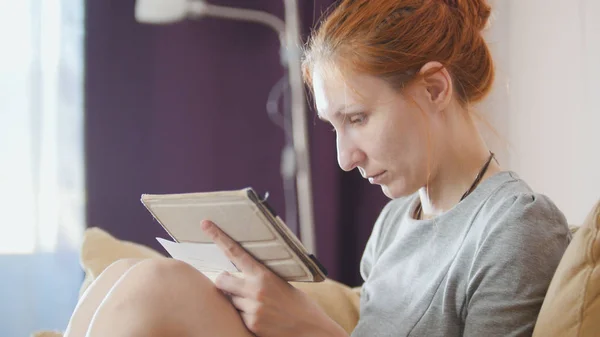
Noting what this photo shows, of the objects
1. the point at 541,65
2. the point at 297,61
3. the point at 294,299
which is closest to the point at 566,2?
the point at 541,65

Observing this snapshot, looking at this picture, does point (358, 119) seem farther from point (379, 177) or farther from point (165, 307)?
point (165, 307)

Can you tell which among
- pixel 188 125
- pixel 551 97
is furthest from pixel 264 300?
pixel 188 125

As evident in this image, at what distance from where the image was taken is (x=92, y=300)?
1074 millimetres

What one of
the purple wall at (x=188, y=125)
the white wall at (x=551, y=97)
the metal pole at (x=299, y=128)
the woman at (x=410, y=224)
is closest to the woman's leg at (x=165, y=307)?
the woman at (x=410, y=224)

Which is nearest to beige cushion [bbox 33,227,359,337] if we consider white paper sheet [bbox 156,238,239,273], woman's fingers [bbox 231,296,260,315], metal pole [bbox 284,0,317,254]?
white paper sheet [bbox 156,238,239,273]

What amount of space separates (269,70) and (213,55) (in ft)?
0.62

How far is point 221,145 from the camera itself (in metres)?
2.11

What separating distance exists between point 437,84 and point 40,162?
1.22m

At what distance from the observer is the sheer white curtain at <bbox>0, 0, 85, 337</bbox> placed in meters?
1.82

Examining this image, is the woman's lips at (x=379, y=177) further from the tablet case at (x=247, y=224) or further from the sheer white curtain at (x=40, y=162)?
the sheer white curtain at (x=40, y=162)

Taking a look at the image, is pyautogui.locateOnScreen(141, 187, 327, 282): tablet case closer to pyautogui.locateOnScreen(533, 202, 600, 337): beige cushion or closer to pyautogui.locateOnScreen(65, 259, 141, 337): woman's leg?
pyautogui.locateOnScreen(65, 259, 141, 337): woman's leg

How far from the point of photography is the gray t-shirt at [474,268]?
0.89 m

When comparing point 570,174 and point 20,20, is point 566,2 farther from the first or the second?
point 20,20

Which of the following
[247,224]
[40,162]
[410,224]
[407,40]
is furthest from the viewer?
[40,162]
